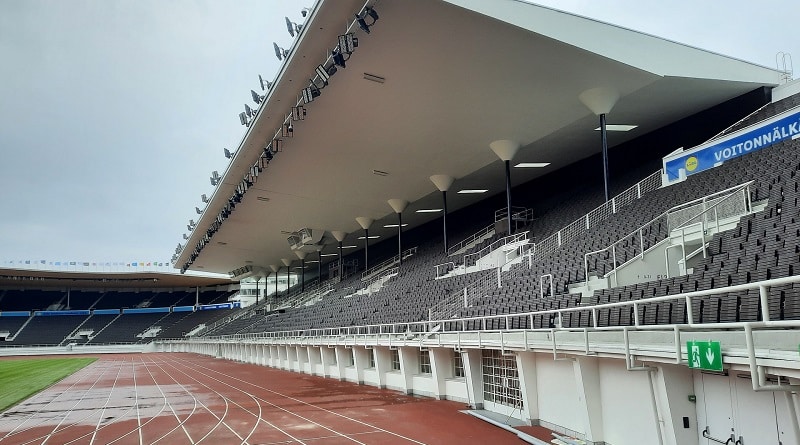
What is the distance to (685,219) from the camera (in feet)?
39.8

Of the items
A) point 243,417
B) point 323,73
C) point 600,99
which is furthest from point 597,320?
Answer: point 600,99

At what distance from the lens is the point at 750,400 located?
6336 millimetres

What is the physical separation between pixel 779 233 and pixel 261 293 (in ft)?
244

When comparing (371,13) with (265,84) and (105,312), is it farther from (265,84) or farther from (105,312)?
(105,312)

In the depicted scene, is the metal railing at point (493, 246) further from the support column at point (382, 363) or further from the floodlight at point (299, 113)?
the floodlight at point (299, 113)

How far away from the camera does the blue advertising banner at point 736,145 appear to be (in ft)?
47.4

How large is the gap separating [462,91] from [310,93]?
4.72 metres

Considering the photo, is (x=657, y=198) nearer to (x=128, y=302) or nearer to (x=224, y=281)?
(x=224, y=281)

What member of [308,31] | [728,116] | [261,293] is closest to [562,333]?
[308,31]

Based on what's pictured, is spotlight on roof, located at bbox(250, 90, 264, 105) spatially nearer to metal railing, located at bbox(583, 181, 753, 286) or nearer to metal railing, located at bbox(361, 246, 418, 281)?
metal railing, located at bbox(583, 181, 753, 286)

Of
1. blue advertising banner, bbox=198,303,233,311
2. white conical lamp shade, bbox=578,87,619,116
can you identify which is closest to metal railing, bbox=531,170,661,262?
white conical lamp shade, bbox=578,87,619,116

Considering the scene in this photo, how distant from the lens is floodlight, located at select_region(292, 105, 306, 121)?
1976 centimetres

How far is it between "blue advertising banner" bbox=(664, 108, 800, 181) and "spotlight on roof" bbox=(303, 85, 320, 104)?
35.6 feet

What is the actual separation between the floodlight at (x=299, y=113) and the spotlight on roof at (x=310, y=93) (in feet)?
3.96
